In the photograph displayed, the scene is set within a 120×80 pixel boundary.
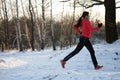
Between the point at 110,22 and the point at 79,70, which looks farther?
the point at 110,22

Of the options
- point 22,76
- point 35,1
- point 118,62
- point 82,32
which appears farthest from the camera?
point 35,1

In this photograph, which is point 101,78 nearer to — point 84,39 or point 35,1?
point 84,39

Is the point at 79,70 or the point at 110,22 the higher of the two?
the point at 110,22

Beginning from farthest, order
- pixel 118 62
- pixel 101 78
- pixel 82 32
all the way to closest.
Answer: pixel 118 62 < pixel 82 32 < pixel 101 78

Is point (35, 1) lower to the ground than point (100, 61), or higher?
higher

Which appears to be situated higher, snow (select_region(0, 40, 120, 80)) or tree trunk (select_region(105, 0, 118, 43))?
tree trunk (select_region(105, 0, 118, 43))

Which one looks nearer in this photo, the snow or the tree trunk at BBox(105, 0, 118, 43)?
the snow

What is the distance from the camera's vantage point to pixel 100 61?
1367cm

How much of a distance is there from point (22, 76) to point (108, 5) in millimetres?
7741

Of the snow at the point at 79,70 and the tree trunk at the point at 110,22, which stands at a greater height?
the tree trunk at the point at 110,22

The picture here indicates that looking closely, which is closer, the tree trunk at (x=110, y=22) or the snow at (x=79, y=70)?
the snow at (x=79, y=70)

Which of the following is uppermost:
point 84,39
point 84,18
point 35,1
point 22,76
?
point 35,1

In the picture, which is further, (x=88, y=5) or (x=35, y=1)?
(x=35, y=1)

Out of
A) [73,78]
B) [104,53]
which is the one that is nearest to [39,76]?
[73,78]
